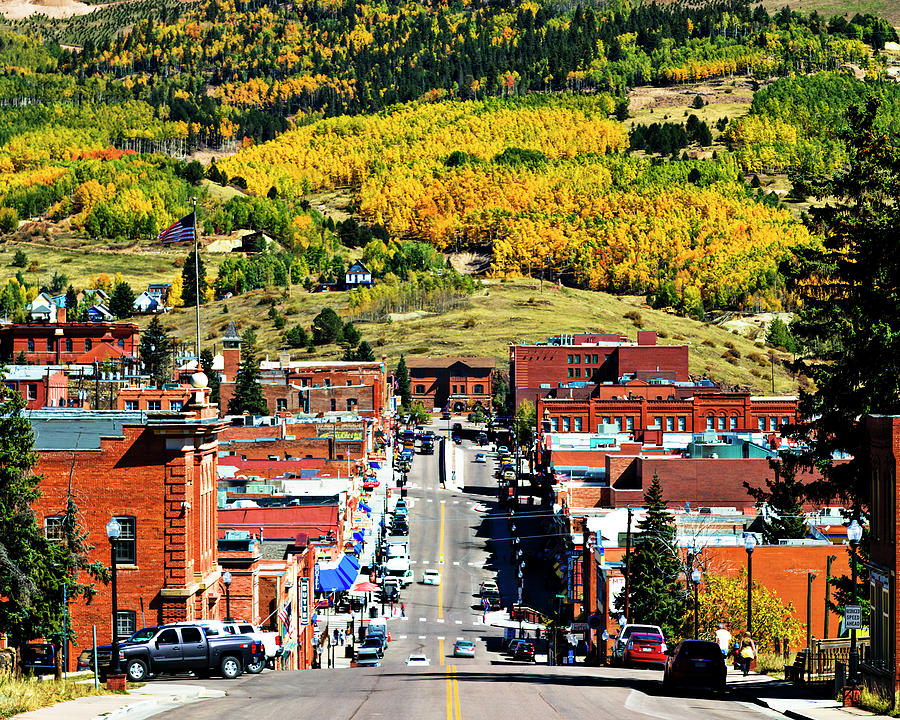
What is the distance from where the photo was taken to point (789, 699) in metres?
37.0

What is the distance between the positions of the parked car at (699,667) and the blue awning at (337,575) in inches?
1837

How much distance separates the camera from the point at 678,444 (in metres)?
126

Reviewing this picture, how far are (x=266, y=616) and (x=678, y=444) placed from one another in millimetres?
69962

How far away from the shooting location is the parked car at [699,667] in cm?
3750

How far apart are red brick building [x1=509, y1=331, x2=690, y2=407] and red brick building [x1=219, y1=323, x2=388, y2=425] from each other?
23093 millimetres

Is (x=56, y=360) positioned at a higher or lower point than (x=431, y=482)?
higher

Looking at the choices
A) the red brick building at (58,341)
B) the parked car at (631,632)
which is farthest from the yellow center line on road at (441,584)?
the parked car at (631,632)

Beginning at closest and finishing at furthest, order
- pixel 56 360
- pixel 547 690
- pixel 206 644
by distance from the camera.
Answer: pixel 547 690 < pixel 206 644 < pixel 56 360

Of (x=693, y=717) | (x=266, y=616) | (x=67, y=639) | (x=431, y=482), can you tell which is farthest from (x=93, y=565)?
(x=431, y=482)

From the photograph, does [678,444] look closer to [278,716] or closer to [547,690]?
[547,690]

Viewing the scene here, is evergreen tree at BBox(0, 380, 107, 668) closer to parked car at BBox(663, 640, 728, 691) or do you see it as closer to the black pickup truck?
the black pickup truck

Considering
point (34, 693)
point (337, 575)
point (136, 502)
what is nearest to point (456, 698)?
point (34, 693)

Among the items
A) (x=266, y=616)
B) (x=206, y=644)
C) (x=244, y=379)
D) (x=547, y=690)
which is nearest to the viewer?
(x=547, y=690)

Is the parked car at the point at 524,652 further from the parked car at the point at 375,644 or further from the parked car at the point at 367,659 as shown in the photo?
the parked car at the point at 375,644
